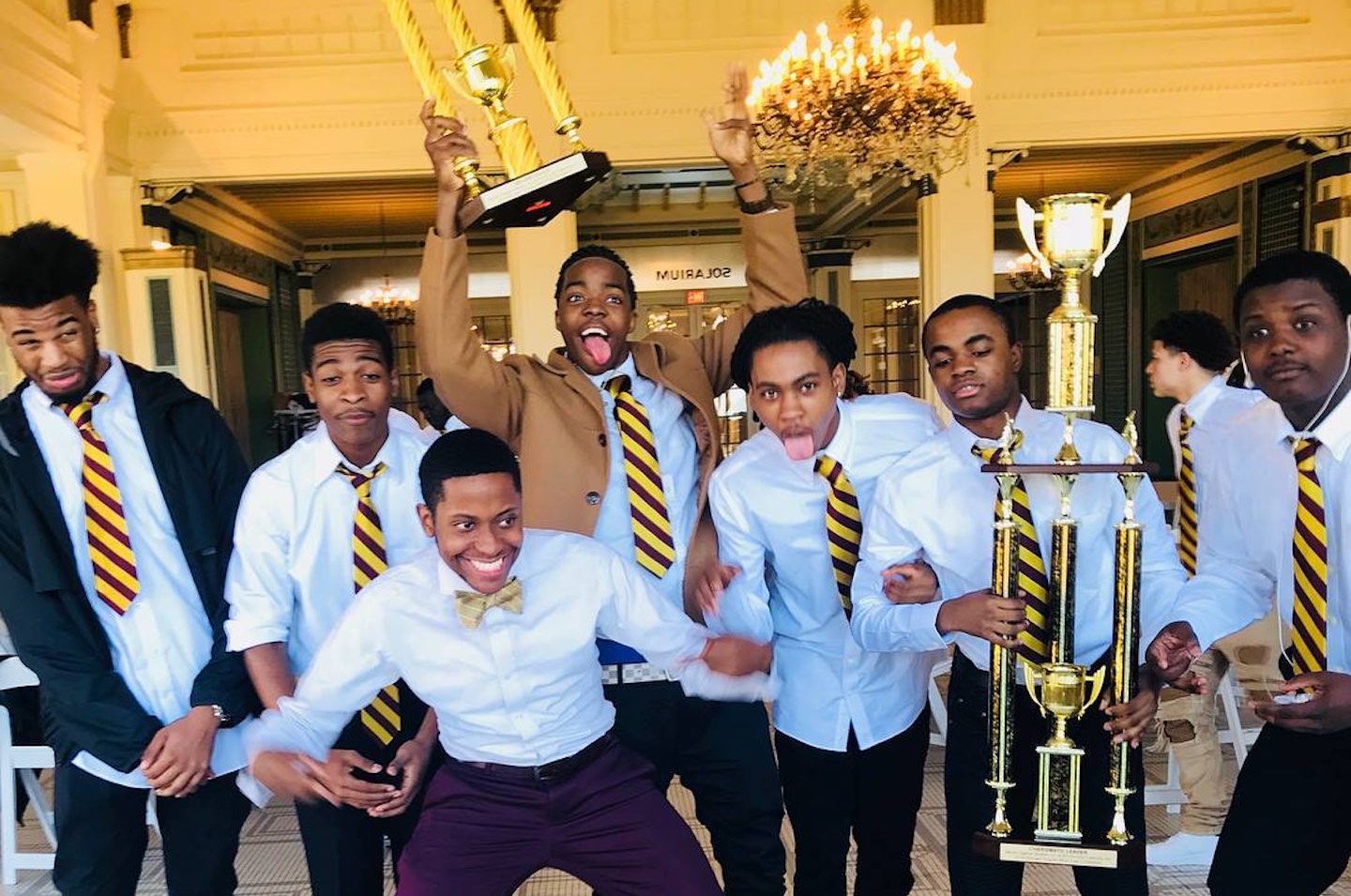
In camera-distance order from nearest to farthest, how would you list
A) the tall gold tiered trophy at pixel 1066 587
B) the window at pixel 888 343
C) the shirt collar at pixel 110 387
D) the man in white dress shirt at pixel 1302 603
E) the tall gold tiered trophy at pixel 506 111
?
the tall gold tiered trophy at pixel 1066 587 → the tall gold tiered trophy at pixel 506 111 → the man in white dress shirt at pixel 1302 603 → the shirt collar at pixel 110 387 → the window at pixel 888 343

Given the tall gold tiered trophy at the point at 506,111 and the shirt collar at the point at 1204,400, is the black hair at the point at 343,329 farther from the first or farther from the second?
the shirt collar at the point at 1204,400

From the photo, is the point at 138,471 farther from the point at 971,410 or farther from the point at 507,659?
the point at 971,410

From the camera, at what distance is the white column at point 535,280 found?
6.68 m

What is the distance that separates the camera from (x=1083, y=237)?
1.56m

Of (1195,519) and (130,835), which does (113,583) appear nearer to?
(130,835)

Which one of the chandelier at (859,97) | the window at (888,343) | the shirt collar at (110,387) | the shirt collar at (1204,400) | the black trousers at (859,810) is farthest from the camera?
the window at (888,343)

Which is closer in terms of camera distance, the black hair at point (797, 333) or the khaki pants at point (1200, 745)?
the black hair at point (797, 333)

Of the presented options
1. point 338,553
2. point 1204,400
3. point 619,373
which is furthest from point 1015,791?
point 1204,400

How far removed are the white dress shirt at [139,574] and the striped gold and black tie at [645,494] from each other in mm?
1001

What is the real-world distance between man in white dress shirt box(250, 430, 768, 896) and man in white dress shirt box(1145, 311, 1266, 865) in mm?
1544

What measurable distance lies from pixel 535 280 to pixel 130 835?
5.13 metres

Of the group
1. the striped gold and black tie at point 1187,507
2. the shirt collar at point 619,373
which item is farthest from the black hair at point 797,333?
the striped gold and black tie at point 1187,507

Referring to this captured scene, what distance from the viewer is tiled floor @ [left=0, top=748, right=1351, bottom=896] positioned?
2.87 m

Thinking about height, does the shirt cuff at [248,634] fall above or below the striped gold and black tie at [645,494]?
below
